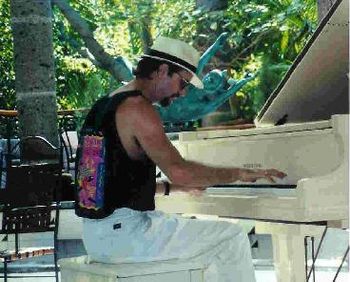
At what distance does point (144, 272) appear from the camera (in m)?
2.44

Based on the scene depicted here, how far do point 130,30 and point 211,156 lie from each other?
6850mm

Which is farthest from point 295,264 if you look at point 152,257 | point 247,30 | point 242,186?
point 247,30

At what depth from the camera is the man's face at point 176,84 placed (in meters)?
2.69

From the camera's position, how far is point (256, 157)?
9.62 feet

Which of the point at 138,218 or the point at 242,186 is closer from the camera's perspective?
the point at 138,218

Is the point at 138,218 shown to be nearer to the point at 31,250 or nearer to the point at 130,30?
the point at 31,250

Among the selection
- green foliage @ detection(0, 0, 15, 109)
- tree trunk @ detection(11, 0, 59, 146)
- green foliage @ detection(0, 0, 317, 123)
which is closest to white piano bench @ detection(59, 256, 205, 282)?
tree trunk @ detection(11, 0, 59, 146)

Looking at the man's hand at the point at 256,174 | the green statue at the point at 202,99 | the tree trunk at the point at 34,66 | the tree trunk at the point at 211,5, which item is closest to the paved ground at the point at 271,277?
the tree trunk at the point at 34,66

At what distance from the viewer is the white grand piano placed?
248cm

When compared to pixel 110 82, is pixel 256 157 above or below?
below

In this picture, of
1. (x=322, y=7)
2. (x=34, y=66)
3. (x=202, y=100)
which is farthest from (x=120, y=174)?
(x=202, y=100)

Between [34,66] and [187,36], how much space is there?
124 inches

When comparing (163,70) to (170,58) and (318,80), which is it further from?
(318,80)

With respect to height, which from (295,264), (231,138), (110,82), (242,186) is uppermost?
(110,82)
